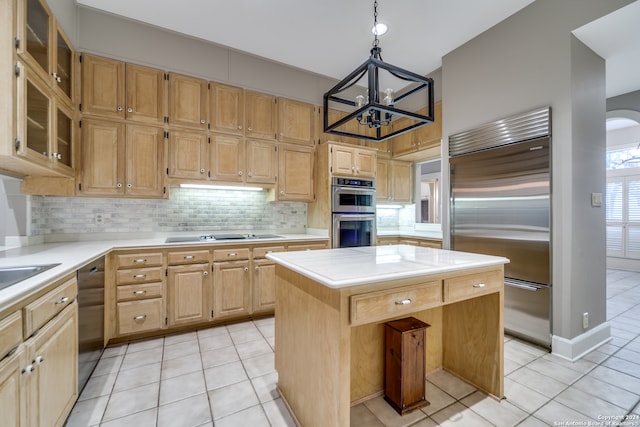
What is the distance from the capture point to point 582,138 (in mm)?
2348

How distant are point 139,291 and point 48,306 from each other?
53.7 inches

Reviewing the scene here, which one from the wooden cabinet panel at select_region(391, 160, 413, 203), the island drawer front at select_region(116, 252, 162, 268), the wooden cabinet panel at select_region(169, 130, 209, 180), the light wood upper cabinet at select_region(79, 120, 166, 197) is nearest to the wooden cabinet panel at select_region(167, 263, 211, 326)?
the island drawer front at select_region(116, 252, 162, 268)

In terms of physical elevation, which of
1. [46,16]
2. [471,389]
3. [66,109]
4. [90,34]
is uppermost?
[90,34]

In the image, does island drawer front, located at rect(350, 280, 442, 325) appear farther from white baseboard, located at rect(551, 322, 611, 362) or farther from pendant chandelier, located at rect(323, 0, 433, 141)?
white baseboard, located at rect(551, 322, 611, 362)

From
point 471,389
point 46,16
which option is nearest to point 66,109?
point 46,16

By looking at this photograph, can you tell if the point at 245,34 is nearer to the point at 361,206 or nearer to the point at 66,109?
the point at 66,109

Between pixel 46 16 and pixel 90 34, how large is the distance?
0.78m

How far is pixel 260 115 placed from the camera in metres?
3.47

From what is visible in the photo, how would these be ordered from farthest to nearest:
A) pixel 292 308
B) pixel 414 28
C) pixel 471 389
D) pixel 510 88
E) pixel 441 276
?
pixel 414 28 → pixel 510 88 → pixel 471 389 → pixel 292 308 → pixel 441 276

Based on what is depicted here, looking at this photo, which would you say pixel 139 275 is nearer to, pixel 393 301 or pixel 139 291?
pixel 139 291

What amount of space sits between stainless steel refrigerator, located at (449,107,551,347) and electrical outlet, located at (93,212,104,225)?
3932mm

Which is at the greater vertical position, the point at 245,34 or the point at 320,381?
the point at 245,34

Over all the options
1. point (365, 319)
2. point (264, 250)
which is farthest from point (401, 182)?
point (365, 319)

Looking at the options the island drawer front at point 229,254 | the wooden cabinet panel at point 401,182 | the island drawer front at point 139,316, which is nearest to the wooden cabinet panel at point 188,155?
the island drawer front at point 229,254
